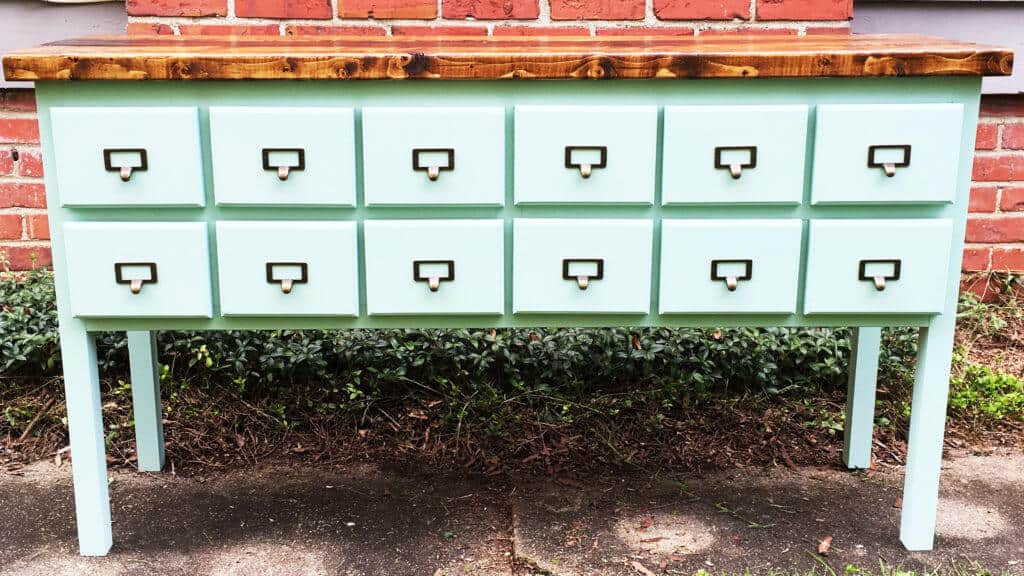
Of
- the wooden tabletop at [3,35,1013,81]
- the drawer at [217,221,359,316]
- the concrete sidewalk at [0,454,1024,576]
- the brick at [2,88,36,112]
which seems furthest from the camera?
the brick at [2,88,36,112]

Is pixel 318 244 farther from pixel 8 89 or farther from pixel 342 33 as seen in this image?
pixel 8 89

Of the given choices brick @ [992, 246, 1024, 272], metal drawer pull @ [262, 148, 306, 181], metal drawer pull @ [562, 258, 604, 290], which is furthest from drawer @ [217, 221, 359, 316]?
brick @ [992, 246, 1024, 272]

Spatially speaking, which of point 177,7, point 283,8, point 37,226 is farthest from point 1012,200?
point 37,226

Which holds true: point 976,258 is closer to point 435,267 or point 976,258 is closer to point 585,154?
point 585,154

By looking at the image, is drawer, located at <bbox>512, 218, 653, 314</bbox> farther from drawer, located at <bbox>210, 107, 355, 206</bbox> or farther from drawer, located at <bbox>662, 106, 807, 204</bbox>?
drawer, located at <bbox>210, 107, 355, 206</bbox>

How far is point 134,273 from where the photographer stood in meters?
1.76

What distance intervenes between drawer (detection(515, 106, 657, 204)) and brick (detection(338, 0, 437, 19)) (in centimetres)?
109

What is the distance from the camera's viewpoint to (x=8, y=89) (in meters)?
2.91

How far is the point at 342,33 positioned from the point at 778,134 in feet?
4.60

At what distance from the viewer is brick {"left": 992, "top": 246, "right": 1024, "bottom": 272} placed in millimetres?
3117

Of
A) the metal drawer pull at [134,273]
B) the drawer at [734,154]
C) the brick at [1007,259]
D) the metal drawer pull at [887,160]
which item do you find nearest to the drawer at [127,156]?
the metal drawer pull at [134,273]

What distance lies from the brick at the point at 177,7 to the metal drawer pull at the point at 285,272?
45.8 inches

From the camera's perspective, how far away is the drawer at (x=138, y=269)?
1.74 m

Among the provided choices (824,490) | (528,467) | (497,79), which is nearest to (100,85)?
(497,79)
